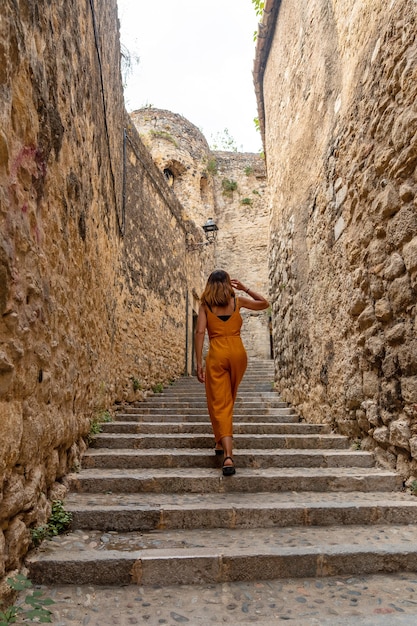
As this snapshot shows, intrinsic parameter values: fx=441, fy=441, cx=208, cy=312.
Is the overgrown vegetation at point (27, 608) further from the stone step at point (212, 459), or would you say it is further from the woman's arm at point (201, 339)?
the woman's arm at point (201, 339)

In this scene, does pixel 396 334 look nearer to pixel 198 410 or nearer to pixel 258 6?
pixel 198 410

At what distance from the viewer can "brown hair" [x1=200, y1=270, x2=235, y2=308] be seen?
3.24 m

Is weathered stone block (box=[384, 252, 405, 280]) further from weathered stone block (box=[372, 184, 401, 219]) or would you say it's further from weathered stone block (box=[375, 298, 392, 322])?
weathered stone block (box=[372, 184, 401, 219])

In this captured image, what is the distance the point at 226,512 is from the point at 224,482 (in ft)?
1.39

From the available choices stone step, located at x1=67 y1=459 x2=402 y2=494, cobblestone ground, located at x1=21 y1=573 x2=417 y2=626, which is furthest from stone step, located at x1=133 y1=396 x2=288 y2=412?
cobblestone ground, located at x1=21 y1=573 x2=417 y2=626

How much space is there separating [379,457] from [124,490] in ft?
5.88

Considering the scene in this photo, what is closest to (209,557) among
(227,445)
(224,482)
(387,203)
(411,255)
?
(224,482)

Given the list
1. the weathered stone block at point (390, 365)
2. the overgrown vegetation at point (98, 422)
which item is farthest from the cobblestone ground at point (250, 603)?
the overgrown vegetation at point (98, 422)

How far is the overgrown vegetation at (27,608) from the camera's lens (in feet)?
5.02

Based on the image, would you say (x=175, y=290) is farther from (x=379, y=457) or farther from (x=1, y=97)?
(x=1, y=97)

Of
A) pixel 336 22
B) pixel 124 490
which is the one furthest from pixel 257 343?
pixel 124 490

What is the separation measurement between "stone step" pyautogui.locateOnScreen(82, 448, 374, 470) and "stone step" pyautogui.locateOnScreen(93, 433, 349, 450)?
0.87ft

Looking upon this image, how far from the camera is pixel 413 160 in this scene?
8.96 feet

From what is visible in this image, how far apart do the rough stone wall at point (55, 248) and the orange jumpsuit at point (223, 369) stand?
94 cm
